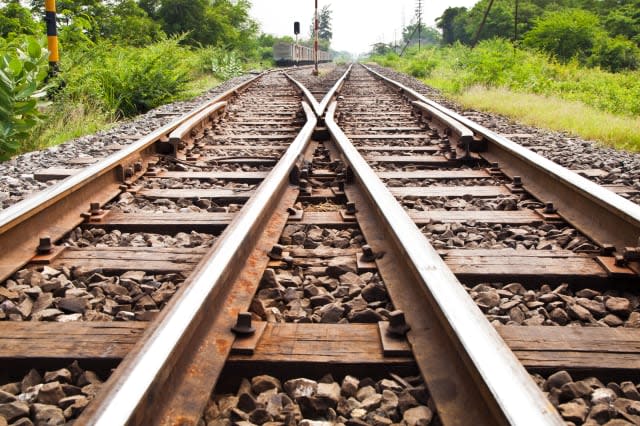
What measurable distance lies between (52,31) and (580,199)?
22.4ft

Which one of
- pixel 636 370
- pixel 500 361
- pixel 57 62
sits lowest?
pixel 636 370

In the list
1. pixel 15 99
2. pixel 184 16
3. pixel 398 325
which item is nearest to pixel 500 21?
pixel 184 16

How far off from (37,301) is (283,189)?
1677 mm

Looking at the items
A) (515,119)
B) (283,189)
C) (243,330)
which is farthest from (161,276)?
(515,119)

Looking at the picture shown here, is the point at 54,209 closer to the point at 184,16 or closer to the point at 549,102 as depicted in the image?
the point at 549,102

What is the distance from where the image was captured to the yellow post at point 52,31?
24.7 feet

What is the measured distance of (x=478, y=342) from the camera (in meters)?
1.56

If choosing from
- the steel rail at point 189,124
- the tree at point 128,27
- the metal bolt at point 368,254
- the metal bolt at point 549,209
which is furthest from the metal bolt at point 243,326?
the tree at point 128,27

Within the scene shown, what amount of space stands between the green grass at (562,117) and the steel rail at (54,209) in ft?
14.5

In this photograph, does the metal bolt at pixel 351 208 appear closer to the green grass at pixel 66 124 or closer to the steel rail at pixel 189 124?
the steel rail at pixel 189 124

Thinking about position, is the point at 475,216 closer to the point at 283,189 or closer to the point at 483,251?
the point at 483,251

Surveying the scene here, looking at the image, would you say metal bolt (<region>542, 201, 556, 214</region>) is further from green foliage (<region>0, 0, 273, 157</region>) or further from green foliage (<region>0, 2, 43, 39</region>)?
green foliage (<region>0, 2, 43, 39</region>)

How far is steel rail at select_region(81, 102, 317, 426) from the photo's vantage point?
1.29 m

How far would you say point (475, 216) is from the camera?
3.30 m
